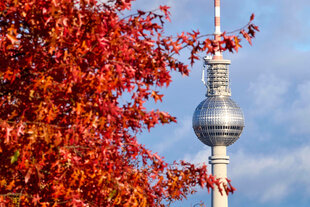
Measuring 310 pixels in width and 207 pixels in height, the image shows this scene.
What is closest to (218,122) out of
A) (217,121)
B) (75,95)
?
(217,121)

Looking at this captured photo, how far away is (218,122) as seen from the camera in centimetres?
15975

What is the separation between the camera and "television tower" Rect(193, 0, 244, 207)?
510 ft

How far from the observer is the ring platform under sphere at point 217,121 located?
15962 cm

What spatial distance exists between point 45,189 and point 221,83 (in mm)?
145908

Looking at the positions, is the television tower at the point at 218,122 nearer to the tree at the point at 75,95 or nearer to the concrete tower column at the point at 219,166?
the concrete tower column at the point at 219,166

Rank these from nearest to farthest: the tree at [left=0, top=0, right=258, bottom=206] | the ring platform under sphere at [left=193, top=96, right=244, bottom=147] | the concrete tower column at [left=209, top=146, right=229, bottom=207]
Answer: the tree at [left=0, top=0, right=258, bottom=206]
the concrete tower column at [left=209, top=146, right=229, bottom=207]
the ring platform under sphere at [left=193, top=96, right=244, bottom=147]

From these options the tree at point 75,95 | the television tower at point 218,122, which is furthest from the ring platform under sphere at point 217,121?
the tree at point 75,95

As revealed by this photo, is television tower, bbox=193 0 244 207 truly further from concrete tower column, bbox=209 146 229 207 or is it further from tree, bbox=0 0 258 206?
tree, bbox=0 0 258 206

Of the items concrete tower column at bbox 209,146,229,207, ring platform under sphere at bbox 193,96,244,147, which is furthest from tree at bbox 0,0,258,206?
ring platform under sphere at bbox 193,96,244,147

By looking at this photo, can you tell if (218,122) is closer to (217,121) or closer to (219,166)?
(217,121)

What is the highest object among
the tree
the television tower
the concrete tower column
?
the television tower

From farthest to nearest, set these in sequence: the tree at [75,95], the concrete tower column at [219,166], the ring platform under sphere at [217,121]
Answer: the ring platform under sphere at [217,121]
the concrete tower column at [219,166]
the tree at [75,95]

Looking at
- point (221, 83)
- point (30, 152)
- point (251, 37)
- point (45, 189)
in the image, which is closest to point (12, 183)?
point (45, 189)

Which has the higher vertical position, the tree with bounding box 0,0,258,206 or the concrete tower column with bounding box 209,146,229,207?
the concrete tower column with bounding box 209,146,229,207
